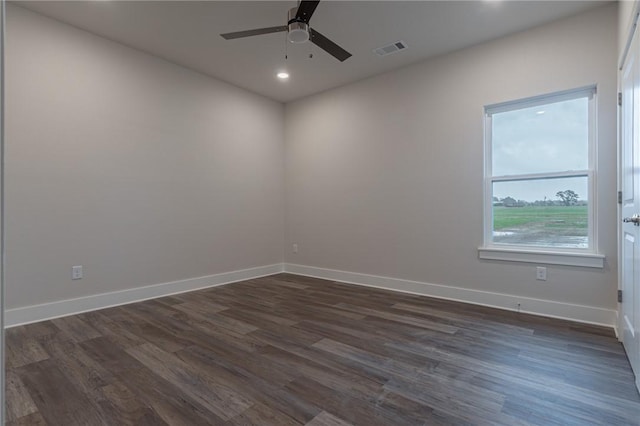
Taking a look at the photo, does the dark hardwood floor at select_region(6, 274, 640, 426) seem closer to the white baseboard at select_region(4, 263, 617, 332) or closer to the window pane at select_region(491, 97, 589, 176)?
the white baseboard at select_region(4, 263, 617, 332)

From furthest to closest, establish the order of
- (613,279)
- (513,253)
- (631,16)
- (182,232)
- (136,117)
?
(182,232)
(136,117)
(513,253)
(613,279)
(631,16)

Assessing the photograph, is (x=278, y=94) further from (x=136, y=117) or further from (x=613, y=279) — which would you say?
(x=613, y=279)

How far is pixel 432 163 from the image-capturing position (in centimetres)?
402

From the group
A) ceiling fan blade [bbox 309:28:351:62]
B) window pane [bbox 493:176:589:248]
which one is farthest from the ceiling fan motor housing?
window pane [bbox 493:176:589:248]

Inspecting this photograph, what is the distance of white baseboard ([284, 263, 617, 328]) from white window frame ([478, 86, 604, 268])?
412 millimetres

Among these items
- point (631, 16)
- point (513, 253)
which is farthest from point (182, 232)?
point (631, 16)

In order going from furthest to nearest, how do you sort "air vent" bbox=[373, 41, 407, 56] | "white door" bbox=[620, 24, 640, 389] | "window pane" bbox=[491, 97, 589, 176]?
1. "air vent" bbox=[373, 41, 407, 56]
2. "window pane" bbox=[491, 97, 589, 176]
3. "white door" bbox=[620, 24, 640, 389]

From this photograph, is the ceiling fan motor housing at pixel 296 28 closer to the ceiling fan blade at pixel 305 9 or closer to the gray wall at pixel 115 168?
the ceiling fan blade at pixel 305 9

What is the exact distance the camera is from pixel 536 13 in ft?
10.1

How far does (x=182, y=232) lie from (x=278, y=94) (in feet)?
8.64

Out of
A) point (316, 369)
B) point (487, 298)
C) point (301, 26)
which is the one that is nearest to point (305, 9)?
point (301, 26)

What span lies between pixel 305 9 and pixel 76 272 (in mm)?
3349

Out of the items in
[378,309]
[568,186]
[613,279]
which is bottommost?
[378,309]

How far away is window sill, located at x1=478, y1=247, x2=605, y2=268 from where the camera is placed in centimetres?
299
